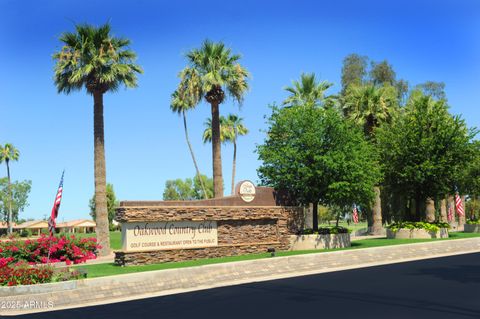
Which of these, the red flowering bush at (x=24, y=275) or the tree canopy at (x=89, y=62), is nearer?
the red flowering bush at (x=24, y=275)

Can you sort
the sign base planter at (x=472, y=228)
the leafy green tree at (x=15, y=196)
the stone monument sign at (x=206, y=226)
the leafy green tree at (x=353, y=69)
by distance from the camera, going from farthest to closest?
1. the leafy green tree at (x=15, y=196)
2. the leafy green tree at (x=353, y=69)
3. the sign base planter at (x=472, y=228)
4. the stone monument sign at (x=206, y=226)

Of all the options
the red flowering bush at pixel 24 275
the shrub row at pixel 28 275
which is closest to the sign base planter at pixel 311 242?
the shrub row at pixel 28 275

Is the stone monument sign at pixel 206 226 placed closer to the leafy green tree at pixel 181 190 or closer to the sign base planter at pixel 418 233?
the sign base planter at pixel 418 233

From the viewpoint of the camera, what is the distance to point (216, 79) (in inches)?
1361

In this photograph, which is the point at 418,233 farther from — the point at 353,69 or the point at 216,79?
the point at 353,69

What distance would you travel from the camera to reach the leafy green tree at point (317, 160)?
28141mm

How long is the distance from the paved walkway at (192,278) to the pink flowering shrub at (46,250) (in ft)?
12.7

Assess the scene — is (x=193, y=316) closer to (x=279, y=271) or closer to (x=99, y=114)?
(x=279, y=271)

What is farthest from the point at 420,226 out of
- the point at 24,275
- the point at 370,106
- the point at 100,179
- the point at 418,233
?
the point at 24,275

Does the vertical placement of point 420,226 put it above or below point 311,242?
above

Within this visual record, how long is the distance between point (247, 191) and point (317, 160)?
14.5ft

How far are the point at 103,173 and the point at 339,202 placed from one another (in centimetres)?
1534

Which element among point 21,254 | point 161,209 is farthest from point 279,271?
point 21,254

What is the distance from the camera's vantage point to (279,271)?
21.4 metres
